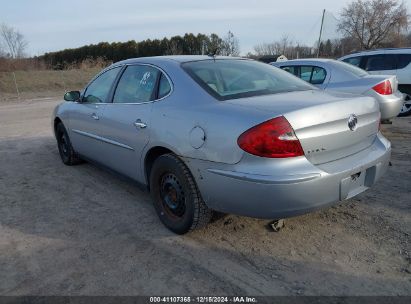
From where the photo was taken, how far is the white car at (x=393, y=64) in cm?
920

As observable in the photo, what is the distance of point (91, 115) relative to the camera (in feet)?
15.3

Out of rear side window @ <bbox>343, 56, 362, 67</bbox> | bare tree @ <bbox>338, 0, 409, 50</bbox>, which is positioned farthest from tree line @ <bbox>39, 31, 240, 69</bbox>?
rear side window @ <bbox>343, 56, 362, 67</bbox>

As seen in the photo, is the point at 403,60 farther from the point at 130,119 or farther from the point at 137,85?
the point at 130,119

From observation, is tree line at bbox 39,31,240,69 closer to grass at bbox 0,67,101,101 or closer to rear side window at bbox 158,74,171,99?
grass at bbox 0,67,101,101

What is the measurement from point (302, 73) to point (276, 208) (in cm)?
545

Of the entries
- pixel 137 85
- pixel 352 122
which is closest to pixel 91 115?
pixel 137 85

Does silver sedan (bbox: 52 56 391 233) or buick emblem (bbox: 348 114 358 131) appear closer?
silver sedan (bbox: 52 56 391 233)

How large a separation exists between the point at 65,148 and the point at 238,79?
134 inches

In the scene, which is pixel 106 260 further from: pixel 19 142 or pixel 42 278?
pixel 19 142

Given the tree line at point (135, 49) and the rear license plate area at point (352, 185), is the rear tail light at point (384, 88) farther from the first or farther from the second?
the tree line at point (135, 49)

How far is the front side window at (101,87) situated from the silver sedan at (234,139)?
0.62 ft

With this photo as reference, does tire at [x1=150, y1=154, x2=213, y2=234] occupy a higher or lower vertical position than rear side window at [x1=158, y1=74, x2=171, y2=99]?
lower

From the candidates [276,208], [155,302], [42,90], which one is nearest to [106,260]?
[155,302]

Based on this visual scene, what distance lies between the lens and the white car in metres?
9.20
